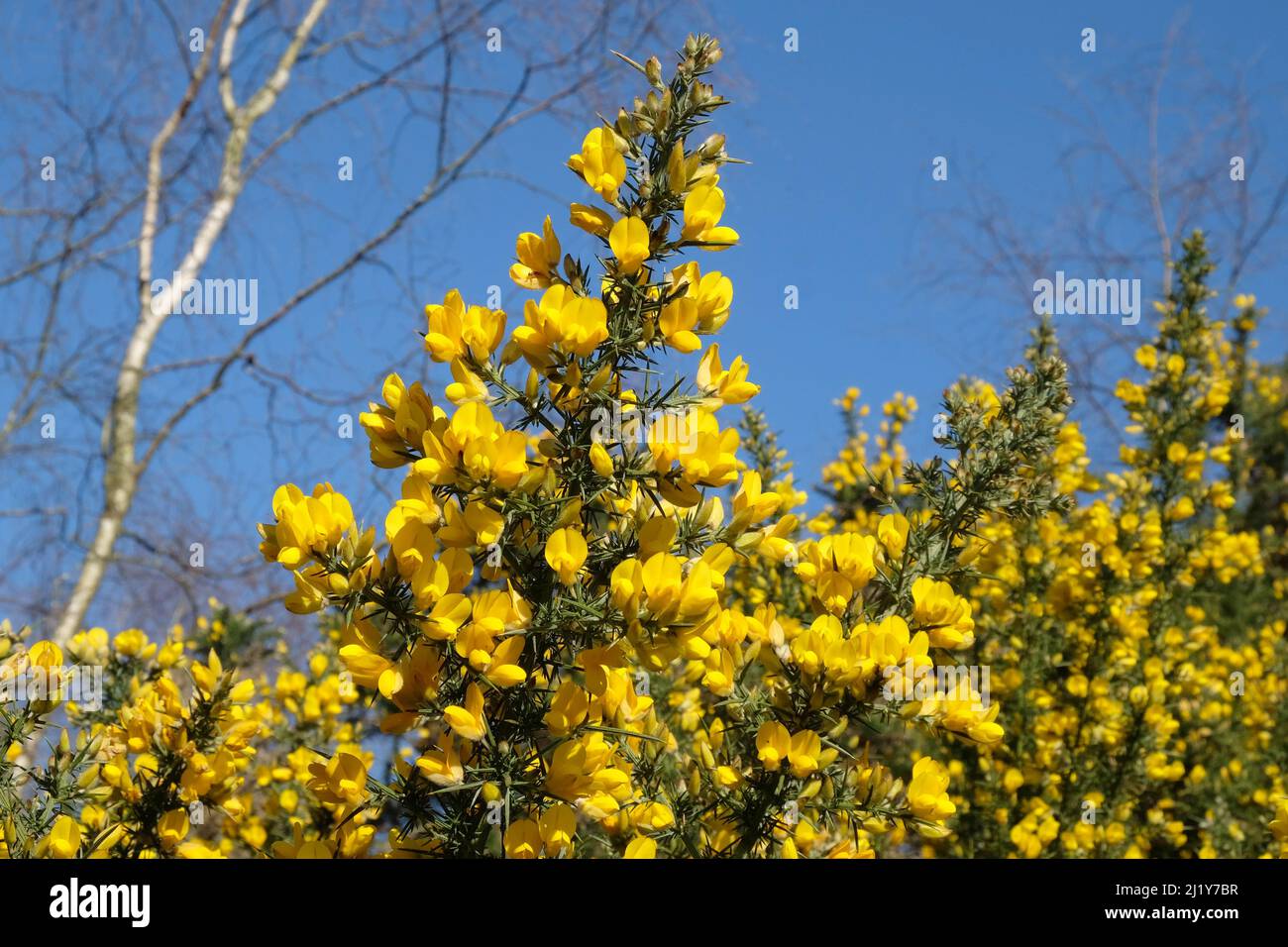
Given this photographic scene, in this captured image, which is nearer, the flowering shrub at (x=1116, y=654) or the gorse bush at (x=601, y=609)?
the gorse bush at (x=601, y=609)

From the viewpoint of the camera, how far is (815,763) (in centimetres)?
140

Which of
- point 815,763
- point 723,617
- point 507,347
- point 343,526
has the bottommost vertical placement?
point 815,763

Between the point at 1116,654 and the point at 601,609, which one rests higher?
the point at 601,609

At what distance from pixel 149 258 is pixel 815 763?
7198 mm

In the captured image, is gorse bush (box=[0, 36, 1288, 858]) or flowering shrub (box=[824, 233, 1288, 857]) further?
flowering shrub (box=[824, 233, 1288, 857])

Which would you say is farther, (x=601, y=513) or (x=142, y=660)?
(x=142, y=660)

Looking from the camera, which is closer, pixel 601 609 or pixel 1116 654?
pixel 601 609

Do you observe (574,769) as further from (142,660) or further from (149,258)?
(149,258)
